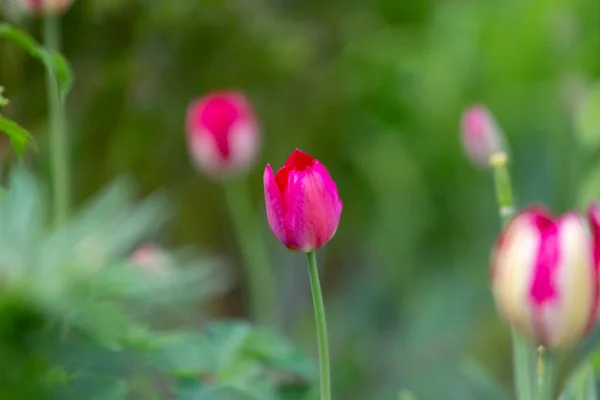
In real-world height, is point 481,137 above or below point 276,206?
above

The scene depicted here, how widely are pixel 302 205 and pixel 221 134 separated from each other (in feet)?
1.08

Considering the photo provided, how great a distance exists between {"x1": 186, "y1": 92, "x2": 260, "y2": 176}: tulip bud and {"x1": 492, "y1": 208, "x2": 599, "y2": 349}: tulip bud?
36cm

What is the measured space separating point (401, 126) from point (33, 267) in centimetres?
92

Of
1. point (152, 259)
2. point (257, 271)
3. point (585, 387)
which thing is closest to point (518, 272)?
point (585, 387)

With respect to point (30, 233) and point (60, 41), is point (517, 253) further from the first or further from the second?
point (60, 41)

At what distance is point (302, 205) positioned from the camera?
318 mm

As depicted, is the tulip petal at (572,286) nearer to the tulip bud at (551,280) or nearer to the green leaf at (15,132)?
the tulip bud at (551,280)

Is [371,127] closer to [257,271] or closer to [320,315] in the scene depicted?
[257,271]

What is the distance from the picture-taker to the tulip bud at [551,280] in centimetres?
30

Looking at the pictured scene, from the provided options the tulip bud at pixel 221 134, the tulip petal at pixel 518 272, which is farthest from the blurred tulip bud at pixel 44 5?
the tulip petal at pixel 518 272

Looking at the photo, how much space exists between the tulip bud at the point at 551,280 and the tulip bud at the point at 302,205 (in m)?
0.08

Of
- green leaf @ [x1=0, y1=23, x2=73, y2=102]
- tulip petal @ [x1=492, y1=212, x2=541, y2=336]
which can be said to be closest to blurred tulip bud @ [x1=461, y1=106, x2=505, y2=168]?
tulip petal @ [x1=492, y1=212, x2=541, y2=336]

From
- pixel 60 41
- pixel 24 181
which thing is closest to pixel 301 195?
pixel 24 181

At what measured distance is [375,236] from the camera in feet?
3.87
